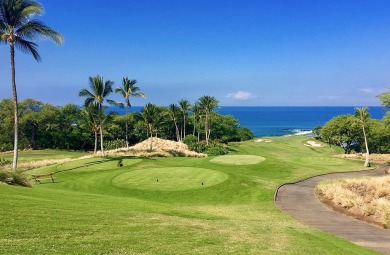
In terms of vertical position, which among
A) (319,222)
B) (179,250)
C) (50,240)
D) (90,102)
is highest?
(90,102)

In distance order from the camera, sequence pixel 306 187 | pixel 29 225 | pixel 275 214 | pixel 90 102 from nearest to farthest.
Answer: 1. pixel 29 225
2. pixel 275 214
3. pixel 306 187
4. pixel 90 102

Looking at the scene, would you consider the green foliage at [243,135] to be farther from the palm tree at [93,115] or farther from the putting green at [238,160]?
the putting green at [238,160]

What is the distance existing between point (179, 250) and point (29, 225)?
4598mm

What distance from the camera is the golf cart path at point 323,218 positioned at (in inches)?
641

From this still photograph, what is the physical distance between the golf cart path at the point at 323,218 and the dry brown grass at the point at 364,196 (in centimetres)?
112

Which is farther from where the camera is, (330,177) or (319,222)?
(330,177)

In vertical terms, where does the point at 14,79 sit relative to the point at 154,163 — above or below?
above

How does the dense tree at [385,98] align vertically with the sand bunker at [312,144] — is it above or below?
above

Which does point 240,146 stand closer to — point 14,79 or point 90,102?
point 90,102

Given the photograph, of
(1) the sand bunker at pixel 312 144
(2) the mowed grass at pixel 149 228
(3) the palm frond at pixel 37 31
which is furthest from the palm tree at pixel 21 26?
(1) the sand bunker at pixel 312 144

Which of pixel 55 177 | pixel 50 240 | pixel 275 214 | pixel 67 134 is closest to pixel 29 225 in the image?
pixel 50 240

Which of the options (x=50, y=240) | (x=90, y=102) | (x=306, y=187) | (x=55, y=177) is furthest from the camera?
(x=90, y=102)

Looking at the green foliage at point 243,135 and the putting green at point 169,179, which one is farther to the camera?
the green foliage at point 243,135

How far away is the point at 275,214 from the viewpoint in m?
21.0
